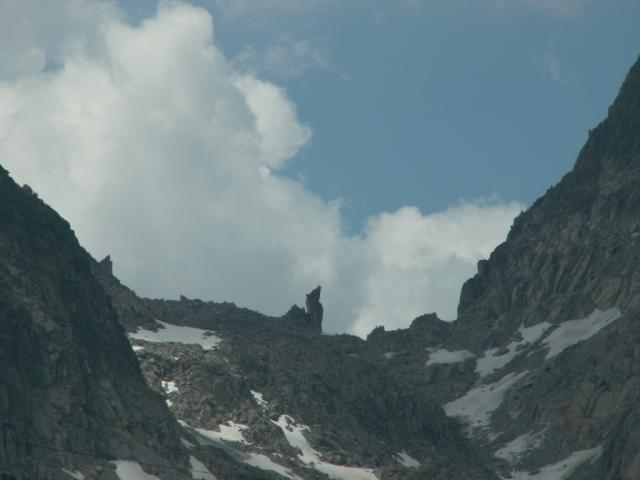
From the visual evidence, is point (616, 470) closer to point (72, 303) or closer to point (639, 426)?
point (639, 426)

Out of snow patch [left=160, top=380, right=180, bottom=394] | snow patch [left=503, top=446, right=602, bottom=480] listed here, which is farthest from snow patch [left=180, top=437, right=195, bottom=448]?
snow patch [left=503, top=446, right=602, bottom=480]

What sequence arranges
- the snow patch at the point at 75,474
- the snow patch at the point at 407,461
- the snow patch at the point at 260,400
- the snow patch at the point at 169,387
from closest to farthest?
the snow patch at the point at 75,474, the snow patch at the point at 169,387, the snow patch at the point at 260,400, the snow patch at the point at 407,461

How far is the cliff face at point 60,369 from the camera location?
5325 inches

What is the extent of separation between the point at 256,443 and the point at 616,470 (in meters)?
43.5

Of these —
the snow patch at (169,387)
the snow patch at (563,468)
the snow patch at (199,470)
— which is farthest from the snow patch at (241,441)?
the snow patch at (563,468)

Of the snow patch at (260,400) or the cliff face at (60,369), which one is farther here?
the snow patch at (260,400)

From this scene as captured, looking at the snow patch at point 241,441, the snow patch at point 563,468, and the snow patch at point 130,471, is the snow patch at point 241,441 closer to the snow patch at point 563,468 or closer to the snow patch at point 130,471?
the snow patch at point 130,471

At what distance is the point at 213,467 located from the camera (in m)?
157

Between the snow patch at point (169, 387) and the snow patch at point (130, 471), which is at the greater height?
the snow patch at point (169, 387)

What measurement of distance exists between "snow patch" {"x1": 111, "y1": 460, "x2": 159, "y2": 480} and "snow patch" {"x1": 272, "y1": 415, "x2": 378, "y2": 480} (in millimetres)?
32886

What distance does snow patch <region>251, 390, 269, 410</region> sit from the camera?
189500 millimetres

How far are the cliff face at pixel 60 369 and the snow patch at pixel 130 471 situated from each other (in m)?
0.95

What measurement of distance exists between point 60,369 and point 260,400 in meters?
49.7

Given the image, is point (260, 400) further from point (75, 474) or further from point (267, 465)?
point (75, 474)
